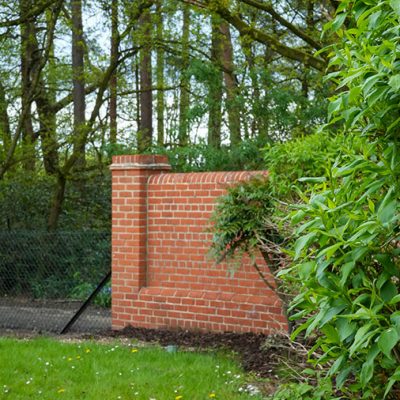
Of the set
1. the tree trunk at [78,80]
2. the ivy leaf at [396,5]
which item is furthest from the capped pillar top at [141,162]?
the ivy leaf at [396,5]

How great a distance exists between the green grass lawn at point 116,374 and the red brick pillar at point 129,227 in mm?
1659

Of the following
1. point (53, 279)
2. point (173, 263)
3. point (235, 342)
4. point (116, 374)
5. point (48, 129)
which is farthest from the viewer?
point (48, 129)

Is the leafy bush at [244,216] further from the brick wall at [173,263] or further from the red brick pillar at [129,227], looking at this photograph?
the red brick pillar at [129,227]

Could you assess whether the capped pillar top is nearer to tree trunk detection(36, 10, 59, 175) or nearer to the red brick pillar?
the red brick pillar

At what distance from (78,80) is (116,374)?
1122 cm

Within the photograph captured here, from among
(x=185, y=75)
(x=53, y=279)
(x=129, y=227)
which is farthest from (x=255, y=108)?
(x=129, y=227)

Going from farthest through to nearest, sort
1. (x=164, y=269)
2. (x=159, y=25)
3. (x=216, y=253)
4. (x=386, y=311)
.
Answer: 1. (x=159, y=25)
2. (x=164, y=269)
3. (x=216, y=253)
4. (x=386, y=311)

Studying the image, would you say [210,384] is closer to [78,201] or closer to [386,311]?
[386,311]

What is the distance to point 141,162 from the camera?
10.5m

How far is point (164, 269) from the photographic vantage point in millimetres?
10406

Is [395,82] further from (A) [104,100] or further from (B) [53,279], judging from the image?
(A) [104,100]

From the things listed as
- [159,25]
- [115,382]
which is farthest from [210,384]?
[159,25]

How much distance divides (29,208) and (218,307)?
762 centimetres

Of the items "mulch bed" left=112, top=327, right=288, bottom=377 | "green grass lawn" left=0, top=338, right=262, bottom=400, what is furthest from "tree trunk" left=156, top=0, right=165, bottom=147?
"green grass lawn" left=0, top=338, right=262, bottom=400
